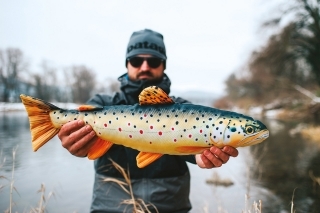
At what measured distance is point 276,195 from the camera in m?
8.31

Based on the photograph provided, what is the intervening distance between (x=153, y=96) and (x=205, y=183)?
7872 mm

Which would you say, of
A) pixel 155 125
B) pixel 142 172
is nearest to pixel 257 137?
pixel 155 125

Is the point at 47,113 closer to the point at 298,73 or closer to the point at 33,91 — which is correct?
the point at 298,73

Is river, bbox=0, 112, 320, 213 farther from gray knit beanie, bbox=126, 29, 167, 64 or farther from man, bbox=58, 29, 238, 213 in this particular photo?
gray knit beanie, bbox=126, 29, 167, 64

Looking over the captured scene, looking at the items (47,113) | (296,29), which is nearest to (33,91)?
(296,29)

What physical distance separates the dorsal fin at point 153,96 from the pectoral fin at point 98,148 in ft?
1.70

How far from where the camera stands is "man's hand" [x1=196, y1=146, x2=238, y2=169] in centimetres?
227

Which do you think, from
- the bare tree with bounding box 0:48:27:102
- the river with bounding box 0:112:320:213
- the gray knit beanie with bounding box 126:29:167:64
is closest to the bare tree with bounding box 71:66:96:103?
the bare tree with bounding box 0:48:27:102

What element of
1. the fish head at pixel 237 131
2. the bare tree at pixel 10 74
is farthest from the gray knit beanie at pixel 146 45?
the bare tree at pixel 10 74

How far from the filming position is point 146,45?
3881 millimetres

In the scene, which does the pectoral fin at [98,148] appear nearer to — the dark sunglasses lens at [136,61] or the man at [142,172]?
the man at [142,172]

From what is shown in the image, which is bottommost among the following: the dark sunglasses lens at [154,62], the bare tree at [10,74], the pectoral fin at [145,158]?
the pectoral fin at [145,158]

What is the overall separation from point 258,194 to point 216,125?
23.0 ft

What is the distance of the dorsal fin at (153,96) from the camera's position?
7.65ft
